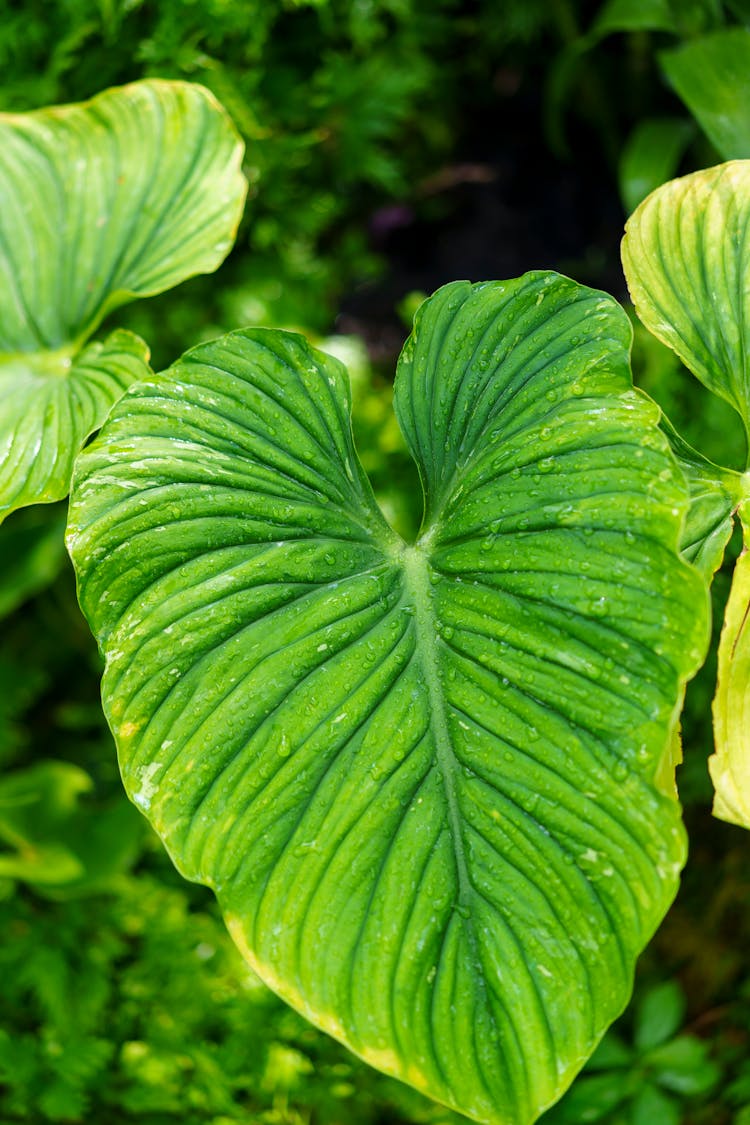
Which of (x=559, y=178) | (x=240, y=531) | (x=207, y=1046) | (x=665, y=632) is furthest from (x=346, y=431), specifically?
(x=559, y=178)

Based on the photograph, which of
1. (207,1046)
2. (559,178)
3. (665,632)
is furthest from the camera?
(559,178)

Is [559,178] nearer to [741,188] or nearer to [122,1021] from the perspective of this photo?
[741,188]

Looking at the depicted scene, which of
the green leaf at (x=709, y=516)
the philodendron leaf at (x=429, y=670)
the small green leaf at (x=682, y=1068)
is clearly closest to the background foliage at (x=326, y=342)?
the small green leaf at (x=682, y=1068)

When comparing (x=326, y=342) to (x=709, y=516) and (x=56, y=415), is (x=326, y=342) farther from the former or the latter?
(x=709, y=516)

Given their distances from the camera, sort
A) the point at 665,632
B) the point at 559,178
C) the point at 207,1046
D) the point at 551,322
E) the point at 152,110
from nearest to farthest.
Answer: the point at 665,632, the point at 551,322, the point at 152,110, the point at 207,1046, the point at 559,178

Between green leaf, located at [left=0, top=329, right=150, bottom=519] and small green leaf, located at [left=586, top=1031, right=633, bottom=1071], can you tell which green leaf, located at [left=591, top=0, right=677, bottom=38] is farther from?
small green leaf, located at [left=586, top=1031, right=633, bottom=1071]

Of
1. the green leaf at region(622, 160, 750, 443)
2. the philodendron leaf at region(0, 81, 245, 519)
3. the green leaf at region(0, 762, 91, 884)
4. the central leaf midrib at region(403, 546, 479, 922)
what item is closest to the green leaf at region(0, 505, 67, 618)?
the green leaf at region(0, 762, 91, 884)

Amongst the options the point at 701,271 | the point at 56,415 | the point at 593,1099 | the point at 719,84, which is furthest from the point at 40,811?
the point at 719,84
